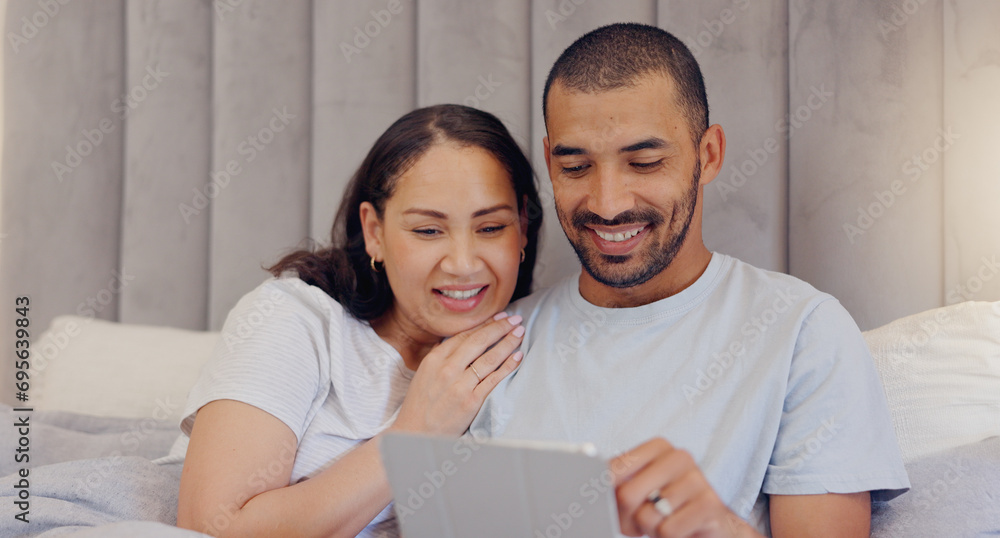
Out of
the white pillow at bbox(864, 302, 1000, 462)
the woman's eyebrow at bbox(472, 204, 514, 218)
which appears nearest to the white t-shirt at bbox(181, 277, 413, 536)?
the woman's eyebrow at bbox(472, 204, 514, 218)

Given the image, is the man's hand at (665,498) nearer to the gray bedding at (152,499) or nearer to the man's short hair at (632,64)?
the gray bedding at (152,499)

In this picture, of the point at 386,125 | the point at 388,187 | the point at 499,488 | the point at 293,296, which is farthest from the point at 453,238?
the point at 386,125

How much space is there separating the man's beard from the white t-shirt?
35 centimetres

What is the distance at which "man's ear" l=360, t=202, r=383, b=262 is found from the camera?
4.00 feet

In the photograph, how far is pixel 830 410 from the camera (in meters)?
0.90

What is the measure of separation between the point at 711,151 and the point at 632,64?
0.57 ft

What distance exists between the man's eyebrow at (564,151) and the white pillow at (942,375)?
531 mm

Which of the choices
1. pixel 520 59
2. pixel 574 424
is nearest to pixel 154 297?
pixel 520 59

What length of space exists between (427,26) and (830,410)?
1.12m

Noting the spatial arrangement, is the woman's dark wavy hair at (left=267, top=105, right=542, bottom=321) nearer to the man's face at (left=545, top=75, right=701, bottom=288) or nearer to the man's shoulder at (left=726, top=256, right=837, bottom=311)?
the man's face at (left=545, top=75, right=701, bottom=288)

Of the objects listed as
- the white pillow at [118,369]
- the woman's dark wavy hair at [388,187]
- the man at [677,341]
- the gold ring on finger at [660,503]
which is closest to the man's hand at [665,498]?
the gold ring on finger at [660,503]

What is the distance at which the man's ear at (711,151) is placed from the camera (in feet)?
3.49

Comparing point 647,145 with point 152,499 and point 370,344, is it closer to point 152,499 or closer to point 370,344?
point 370,344

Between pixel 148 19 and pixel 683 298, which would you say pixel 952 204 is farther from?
pixel 148 19
